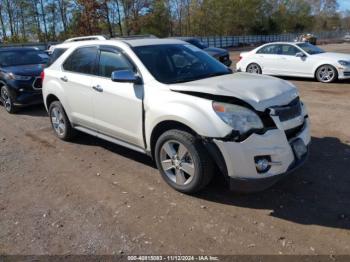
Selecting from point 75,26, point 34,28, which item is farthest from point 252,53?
point 34,28

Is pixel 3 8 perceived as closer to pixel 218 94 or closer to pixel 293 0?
pixel 218 94

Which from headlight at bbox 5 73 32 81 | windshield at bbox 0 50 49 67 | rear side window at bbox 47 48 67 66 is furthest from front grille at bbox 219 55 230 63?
rear side window at bbox 47 48 67 66

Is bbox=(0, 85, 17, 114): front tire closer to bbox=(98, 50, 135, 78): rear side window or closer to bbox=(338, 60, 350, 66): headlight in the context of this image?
bbox=(98, 50, 135, 78): rear side window

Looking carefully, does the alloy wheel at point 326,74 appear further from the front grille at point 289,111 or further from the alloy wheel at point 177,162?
the alloy wheel at point 177,162

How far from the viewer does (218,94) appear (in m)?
3.72

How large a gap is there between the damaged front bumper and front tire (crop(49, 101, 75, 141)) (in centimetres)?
333

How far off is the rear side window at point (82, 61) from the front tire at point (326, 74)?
8.71 meters

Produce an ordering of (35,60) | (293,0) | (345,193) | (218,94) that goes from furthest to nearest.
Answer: (293,0)
(35,60)
(345,193)
(218,94)

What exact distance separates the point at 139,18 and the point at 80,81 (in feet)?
151

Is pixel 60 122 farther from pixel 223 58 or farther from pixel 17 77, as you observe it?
pixel 223 58

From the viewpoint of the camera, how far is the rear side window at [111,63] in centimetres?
464

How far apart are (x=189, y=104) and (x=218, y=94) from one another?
328mm

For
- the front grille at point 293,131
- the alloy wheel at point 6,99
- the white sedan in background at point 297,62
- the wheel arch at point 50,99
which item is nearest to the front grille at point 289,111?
the front grille at point 293,131

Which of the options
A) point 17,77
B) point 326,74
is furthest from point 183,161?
point 326,74
